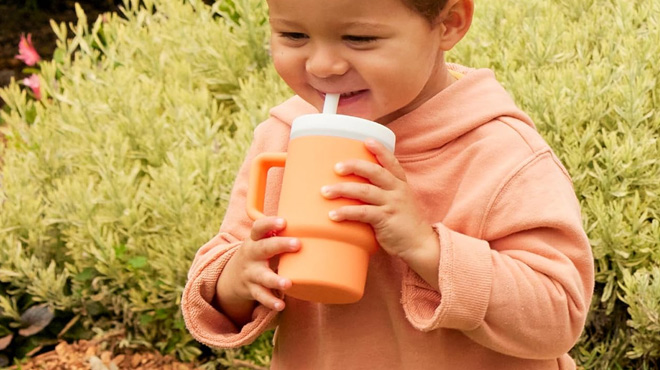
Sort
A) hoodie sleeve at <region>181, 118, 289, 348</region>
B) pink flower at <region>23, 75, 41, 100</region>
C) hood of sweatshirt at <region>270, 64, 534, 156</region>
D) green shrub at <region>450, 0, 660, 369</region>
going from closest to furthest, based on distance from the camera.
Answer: hood of sweatshirt at <region>270, 64, 534, 156</region>, hoodie sleeve at <region>181, 118, 289, 348</region>, green shrub at <region>450, 0, 660, 369</region>, pink flower at <region>23, 75, 41, 100</region>

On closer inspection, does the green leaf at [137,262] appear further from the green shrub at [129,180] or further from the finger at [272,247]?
the finger at [272,247]

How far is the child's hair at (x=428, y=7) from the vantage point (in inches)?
64.3

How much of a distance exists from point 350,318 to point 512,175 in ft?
1.46

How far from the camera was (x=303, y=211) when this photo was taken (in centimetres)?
158

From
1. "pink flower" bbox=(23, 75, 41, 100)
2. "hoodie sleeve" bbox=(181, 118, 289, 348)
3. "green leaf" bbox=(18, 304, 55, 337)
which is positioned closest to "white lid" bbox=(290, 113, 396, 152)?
"hoodie sleeve" bbox=(181, 118, 289, 348)

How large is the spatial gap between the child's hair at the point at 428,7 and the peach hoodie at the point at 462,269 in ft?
0.69

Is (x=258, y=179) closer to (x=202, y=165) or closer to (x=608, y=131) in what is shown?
(x=202, y=165)

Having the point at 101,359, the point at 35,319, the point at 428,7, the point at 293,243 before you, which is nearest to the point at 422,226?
the point at 293,243

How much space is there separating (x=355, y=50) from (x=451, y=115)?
0.99 feet

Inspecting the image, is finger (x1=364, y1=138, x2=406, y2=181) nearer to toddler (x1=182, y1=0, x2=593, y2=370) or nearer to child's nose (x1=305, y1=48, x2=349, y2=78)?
toddler (x1=182, y1=0, x2=593, y2=370)

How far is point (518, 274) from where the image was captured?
1.68 metres

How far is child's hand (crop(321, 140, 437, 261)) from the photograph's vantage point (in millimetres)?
1546

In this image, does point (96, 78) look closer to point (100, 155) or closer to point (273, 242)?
point (100, 155)

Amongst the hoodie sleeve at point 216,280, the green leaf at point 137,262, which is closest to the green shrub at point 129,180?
the green leaf at point 137,262
